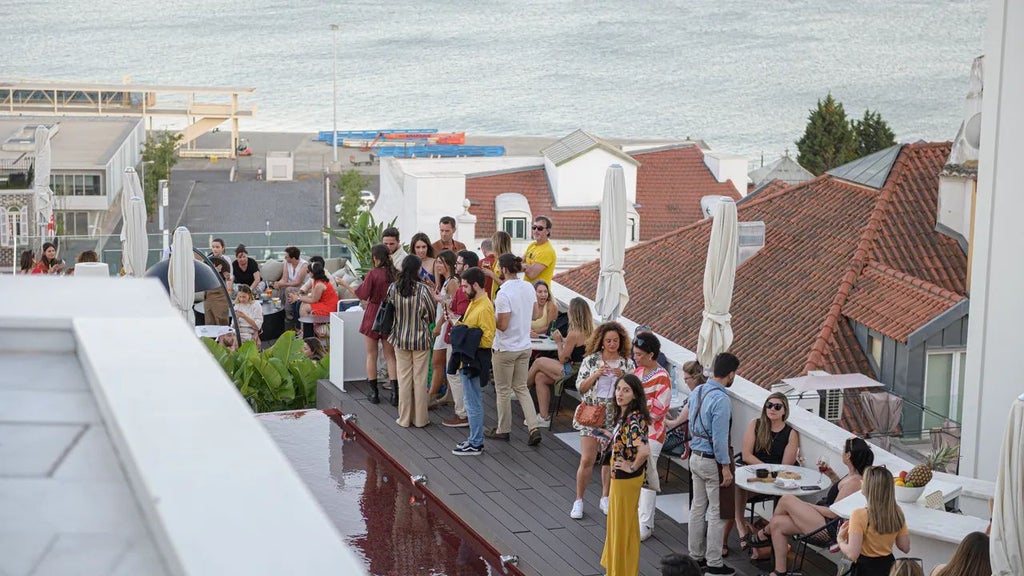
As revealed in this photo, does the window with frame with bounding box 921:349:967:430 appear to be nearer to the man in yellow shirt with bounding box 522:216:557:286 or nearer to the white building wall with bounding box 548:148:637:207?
the man in yellow shirt with bounding box 522:216:557:286

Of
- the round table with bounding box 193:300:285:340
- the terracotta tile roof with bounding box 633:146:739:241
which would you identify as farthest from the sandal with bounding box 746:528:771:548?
the terracotta tile roof with bounding box 633:146:739:241

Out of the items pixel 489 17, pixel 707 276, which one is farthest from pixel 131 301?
pixel 489 17

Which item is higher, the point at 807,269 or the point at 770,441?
the point at 770,441

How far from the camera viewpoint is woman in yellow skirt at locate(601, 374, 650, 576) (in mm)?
7344

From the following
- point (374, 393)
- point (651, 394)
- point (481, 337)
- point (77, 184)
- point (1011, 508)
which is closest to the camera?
point (1011, 508)

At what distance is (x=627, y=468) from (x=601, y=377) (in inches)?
51.6

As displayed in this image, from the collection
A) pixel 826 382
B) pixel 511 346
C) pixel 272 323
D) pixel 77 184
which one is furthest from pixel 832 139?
pixel 511 346

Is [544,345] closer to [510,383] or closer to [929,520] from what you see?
[510,383]

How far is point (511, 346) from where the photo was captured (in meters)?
9.79

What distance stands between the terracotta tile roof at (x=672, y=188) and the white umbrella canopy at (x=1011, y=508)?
62895mm

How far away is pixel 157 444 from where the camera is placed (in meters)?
2.04

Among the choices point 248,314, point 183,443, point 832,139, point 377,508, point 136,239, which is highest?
point 832,139

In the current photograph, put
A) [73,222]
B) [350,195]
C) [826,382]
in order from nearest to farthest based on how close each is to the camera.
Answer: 1. [826,382]
2. [73,222]
3. [350,195]

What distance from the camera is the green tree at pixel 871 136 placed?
78812 millimetres
